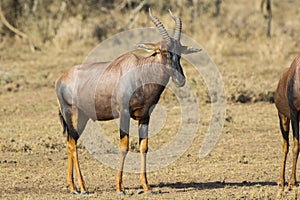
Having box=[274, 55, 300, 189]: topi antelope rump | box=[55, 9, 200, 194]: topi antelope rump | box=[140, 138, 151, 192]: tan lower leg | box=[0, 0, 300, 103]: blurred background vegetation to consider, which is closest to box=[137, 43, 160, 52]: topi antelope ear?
box=[55, 9, 200, 194]: topi antelope rump

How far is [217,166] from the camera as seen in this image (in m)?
9.98

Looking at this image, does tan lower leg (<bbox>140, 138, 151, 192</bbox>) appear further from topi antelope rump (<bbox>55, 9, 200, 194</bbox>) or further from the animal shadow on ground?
the animal shadow on ground

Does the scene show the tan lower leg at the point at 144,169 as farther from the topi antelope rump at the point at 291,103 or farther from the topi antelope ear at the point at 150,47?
the topi antelope rump at the point at 291,103

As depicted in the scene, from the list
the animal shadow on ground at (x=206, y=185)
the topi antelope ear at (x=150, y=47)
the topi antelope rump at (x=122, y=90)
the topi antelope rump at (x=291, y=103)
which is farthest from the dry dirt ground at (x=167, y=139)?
the topi antelope ear at (x=150, y=47)

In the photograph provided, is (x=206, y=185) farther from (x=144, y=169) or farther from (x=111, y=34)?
(x=111, y=34)

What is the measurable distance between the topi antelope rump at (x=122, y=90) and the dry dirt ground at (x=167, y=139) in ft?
2.15

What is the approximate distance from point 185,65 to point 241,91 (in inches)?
189

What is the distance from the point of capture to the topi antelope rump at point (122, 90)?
814 cm

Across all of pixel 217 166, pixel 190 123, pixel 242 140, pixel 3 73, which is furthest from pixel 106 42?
pixel 217 166

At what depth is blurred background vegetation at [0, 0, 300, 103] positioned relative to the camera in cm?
1900

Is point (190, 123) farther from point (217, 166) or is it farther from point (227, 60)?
point (227, 60)

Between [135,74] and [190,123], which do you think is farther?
[190,123]

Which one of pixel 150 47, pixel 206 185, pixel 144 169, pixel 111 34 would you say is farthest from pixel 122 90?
pixel 111 34

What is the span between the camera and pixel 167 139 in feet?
39.2
